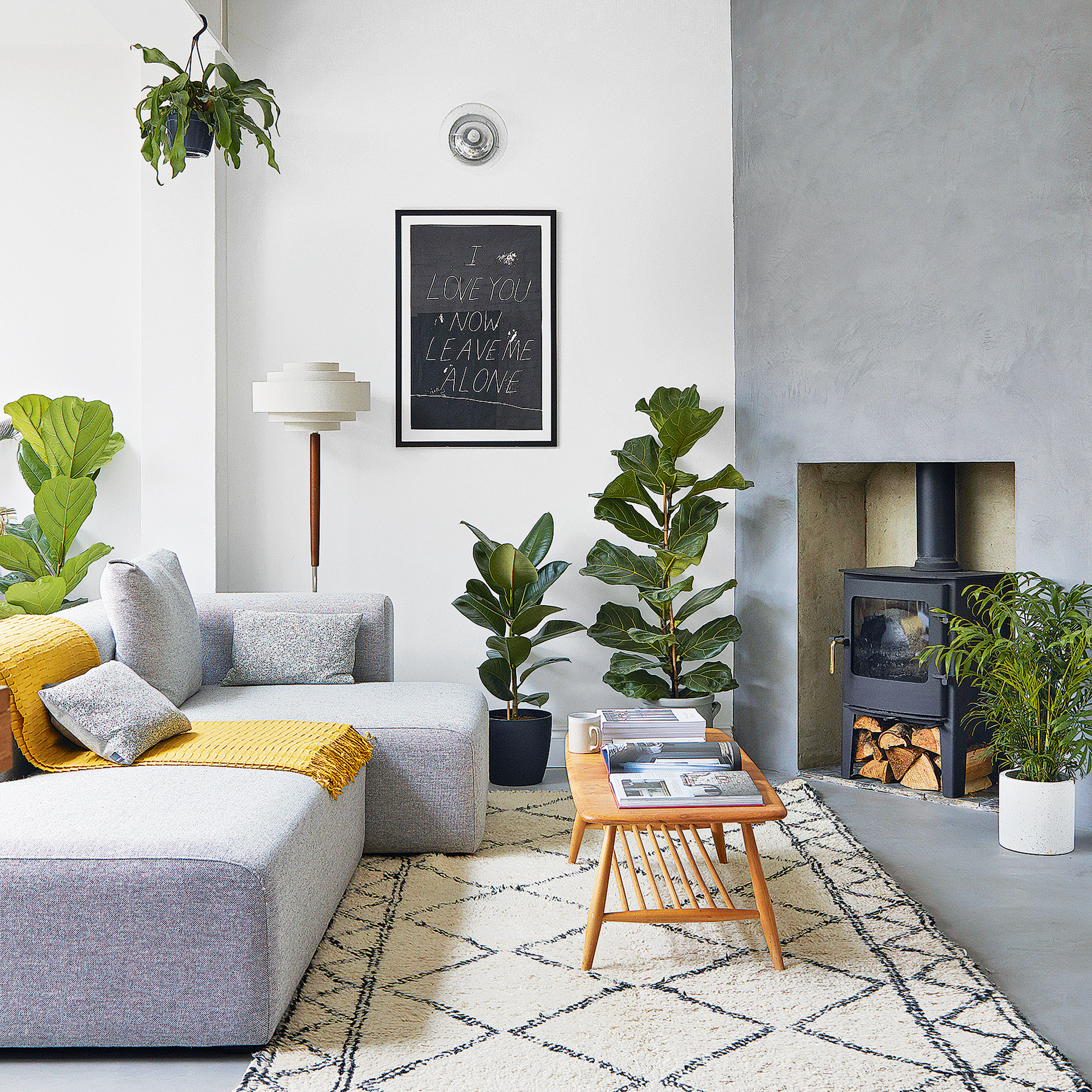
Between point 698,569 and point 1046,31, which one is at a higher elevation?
point 1046,31

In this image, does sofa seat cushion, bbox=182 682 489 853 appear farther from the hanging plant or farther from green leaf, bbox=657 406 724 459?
the hanging plant

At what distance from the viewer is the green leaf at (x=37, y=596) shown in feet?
12.1

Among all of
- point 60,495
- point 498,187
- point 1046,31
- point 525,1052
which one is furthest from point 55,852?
point 1046,31

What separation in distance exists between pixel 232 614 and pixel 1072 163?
3090 mm

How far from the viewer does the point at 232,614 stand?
12.0 feet

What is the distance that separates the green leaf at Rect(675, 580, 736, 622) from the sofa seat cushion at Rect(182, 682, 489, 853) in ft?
3.86

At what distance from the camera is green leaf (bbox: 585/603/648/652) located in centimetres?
409

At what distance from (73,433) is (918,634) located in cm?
323

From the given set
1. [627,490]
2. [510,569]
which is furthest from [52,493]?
[627,490]

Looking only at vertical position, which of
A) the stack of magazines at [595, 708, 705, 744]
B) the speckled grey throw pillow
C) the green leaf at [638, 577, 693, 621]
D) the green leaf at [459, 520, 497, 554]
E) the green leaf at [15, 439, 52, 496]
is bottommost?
the stack of magazines at [595, 708, 705, 744]

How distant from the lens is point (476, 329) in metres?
4.39

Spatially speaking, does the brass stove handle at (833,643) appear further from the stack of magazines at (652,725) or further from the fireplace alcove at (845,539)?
the stack of magazines at (652,725)

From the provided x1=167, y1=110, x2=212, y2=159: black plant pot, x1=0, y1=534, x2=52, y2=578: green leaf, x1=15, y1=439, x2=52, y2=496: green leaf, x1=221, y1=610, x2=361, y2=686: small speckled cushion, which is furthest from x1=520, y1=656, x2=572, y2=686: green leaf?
x1=167, y1=110, x2=212, y2=159: black plant pot

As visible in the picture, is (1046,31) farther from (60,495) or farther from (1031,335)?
(60,495)
